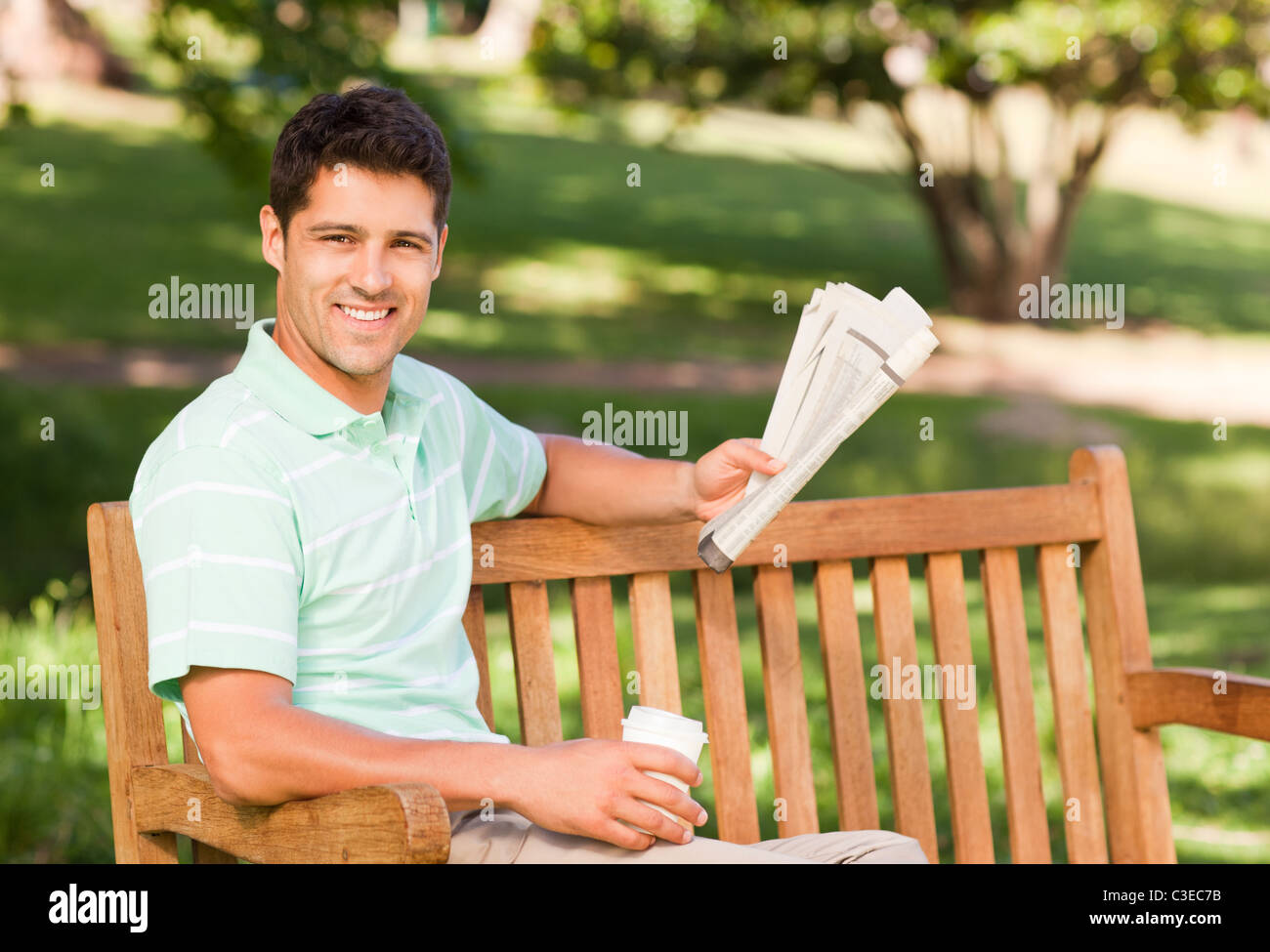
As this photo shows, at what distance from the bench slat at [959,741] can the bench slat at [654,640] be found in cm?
56

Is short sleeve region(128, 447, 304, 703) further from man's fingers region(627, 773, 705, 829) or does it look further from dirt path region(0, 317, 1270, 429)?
dirt path region(0, 317, 1270, 429)

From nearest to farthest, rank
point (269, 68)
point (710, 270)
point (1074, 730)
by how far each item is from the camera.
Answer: point (1074, 730), point (269, 68), point (710, 270)

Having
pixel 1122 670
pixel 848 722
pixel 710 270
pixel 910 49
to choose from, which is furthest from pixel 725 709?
pixel 710 270

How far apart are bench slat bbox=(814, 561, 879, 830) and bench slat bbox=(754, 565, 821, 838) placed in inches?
2.5

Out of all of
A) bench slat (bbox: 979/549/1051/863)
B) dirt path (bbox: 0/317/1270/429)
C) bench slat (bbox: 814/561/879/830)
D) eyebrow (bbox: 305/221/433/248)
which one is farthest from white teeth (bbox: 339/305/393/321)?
dirt path (bbox: 0/317/1270/429)

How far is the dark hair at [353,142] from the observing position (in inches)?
95.7

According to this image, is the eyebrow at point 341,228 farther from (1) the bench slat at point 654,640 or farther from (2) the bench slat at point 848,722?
(2) the bench slat at point 848,722

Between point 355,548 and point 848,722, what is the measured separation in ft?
3.82

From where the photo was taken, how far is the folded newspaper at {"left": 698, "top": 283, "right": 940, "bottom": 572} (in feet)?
7.97

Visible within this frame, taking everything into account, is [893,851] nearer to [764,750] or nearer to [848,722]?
[848,722]

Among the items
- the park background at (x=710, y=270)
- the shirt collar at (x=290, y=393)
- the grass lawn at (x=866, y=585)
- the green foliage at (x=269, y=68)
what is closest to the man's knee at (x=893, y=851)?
the shirt collar at (x=290, y=393)

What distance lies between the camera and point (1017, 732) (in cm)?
325

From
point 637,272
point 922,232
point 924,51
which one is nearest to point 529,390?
point 924,51
